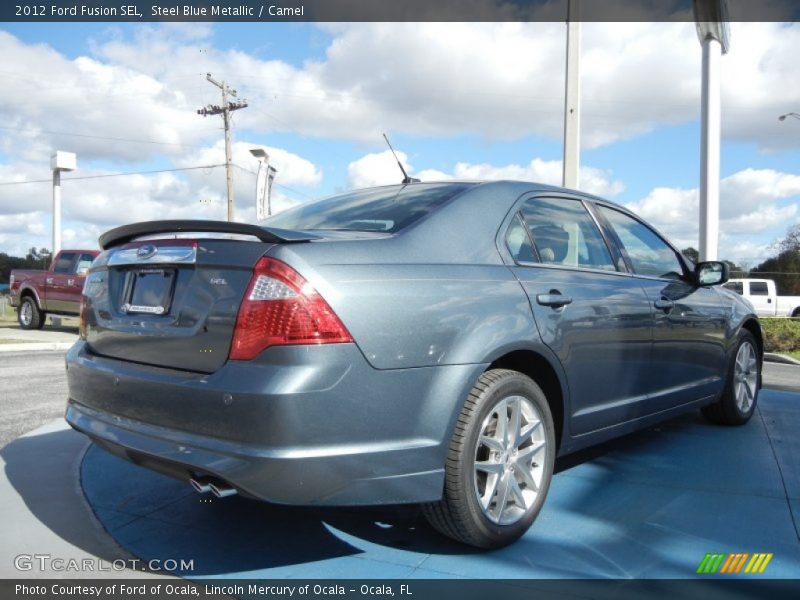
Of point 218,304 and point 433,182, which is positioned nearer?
point 218,304

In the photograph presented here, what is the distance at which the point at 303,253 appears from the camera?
93.7 inches

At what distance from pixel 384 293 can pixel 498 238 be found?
810 millimetres

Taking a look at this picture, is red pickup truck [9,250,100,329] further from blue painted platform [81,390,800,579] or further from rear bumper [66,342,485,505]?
rear bumper [66,342,485,505]

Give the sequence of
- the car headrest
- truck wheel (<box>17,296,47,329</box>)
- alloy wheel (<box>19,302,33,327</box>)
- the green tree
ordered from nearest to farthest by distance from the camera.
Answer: the car headrest, truck wheel (<box>17,296,47,329</box>), alloy wheel (<box>19,302,33,327</box>), the green tree

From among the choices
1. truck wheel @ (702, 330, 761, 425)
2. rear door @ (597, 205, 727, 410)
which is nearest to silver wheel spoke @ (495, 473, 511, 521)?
rear door @ (597, 205, 727, 410)

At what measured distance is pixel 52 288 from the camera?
1573 cm

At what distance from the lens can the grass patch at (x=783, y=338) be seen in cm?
1343

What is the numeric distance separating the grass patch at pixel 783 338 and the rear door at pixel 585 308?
1150 cm

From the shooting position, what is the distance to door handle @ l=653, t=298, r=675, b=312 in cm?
390

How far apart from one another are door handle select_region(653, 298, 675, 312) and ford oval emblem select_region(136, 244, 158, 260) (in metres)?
2.74

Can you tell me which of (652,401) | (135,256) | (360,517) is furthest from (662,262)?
(135,256)

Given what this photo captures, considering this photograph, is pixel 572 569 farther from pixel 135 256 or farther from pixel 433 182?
pixel 135 256

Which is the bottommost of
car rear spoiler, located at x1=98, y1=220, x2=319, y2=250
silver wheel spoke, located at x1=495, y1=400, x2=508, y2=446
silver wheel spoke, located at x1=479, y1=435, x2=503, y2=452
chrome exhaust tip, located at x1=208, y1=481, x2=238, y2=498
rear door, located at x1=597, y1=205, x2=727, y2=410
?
chrome exhaust tip, located at x1=208, y1=481, x2=238, y2=498

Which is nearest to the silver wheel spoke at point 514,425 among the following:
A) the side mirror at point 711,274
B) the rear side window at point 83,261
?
the side mirror at point 711,274
